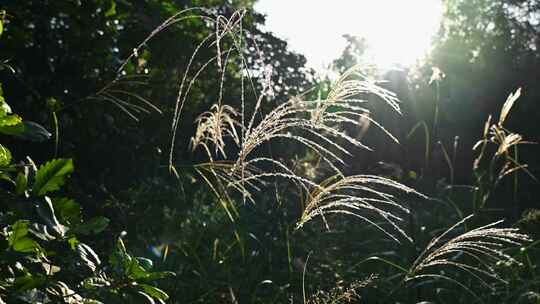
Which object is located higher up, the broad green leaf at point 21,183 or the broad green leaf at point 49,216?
the broad green leaf at point 21,183

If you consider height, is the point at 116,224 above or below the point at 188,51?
below

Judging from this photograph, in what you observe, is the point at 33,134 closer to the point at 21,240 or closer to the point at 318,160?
the point at 21,240

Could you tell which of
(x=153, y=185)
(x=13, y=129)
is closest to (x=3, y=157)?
(x=13, y=129)

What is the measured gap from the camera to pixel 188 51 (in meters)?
3.86

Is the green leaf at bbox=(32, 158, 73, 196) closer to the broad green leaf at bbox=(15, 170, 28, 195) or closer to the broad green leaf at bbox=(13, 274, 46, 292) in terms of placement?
the broad green leaf at bbox=(15, 170, 28, 195)

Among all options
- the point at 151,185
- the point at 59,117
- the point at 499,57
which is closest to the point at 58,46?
the point at 59,117

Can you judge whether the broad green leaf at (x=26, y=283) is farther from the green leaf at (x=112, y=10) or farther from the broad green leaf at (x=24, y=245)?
the green leaf at (x=112, y=10)

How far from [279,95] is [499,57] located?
694cm

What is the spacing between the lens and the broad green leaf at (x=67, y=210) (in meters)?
1.52

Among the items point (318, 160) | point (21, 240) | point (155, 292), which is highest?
point (21, 240)

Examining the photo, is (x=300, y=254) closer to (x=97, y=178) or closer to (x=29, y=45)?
(x=97, y=178)

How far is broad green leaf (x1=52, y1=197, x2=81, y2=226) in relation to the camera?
1.52 meters

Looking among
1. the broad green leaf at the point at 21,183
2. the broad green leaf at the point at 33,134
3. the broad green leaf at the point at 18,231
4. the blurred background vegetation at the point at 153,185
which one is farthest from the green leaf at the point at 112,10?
the broad green leaf at the point at 18,231

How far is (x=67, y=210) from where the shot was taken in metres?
1.52
